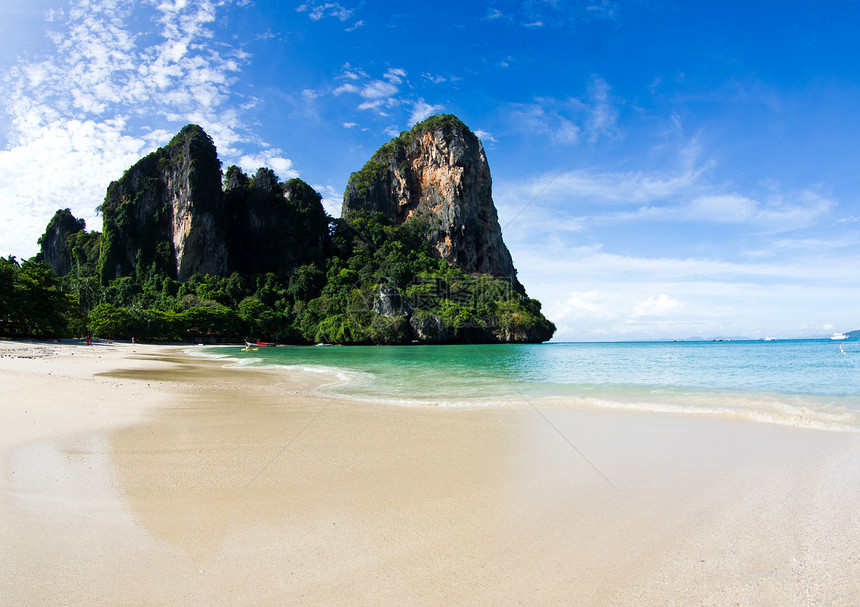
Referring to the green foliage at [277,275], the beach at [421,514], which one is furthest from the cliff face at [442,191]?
the beach at [421,514]

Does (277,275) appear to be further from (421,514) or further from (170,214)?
(421,514)

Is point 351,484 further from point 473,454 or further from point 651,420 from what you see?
point 651,420

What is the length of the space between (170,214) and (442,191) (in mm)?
67629

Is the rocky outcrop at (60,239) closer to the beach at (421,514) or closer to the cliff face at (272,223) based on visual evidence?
the cliff face at (272,223)

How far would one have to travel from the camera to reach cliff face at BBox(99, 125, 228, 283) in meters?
92.1

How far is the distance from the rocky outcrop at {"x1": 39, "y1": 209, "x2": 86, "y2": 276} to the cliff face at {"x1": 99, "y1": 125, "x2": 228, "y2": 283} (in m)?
22.5

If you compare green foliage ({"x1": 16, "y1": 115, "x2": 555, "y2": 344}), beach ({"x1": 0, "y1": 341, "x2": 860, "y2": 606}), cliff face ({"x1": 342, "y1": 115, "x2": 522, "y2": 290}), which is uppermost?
cliff face ({"x1": 342, "y1": 115, "x2": 522, "y2": 290})

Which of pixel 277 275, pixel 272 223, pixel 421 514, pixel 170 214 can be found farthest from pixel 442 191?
pixel 421 514

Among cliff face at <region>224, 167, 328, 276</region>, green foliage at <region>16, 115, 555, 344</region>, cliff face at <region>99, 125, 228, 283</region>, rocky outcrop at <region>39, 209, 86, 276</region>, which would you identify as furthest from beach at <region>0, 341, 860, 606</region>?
rocky outcrop at <region>39, 209, 86, 276</region>

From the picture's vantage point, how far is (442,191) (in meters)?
119

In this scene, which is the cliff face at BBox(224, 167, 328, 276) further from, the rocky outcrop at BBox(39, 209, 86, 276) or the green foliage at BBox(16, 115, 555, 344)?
the rocky outcrop at BBox(39, 209, 86, 276)

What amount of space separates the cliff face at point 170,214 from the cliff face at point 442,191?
36.7 m

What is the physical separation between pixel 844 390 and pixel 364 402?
15.7 metres

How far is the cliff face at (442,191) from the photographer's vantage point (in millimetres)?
116312
